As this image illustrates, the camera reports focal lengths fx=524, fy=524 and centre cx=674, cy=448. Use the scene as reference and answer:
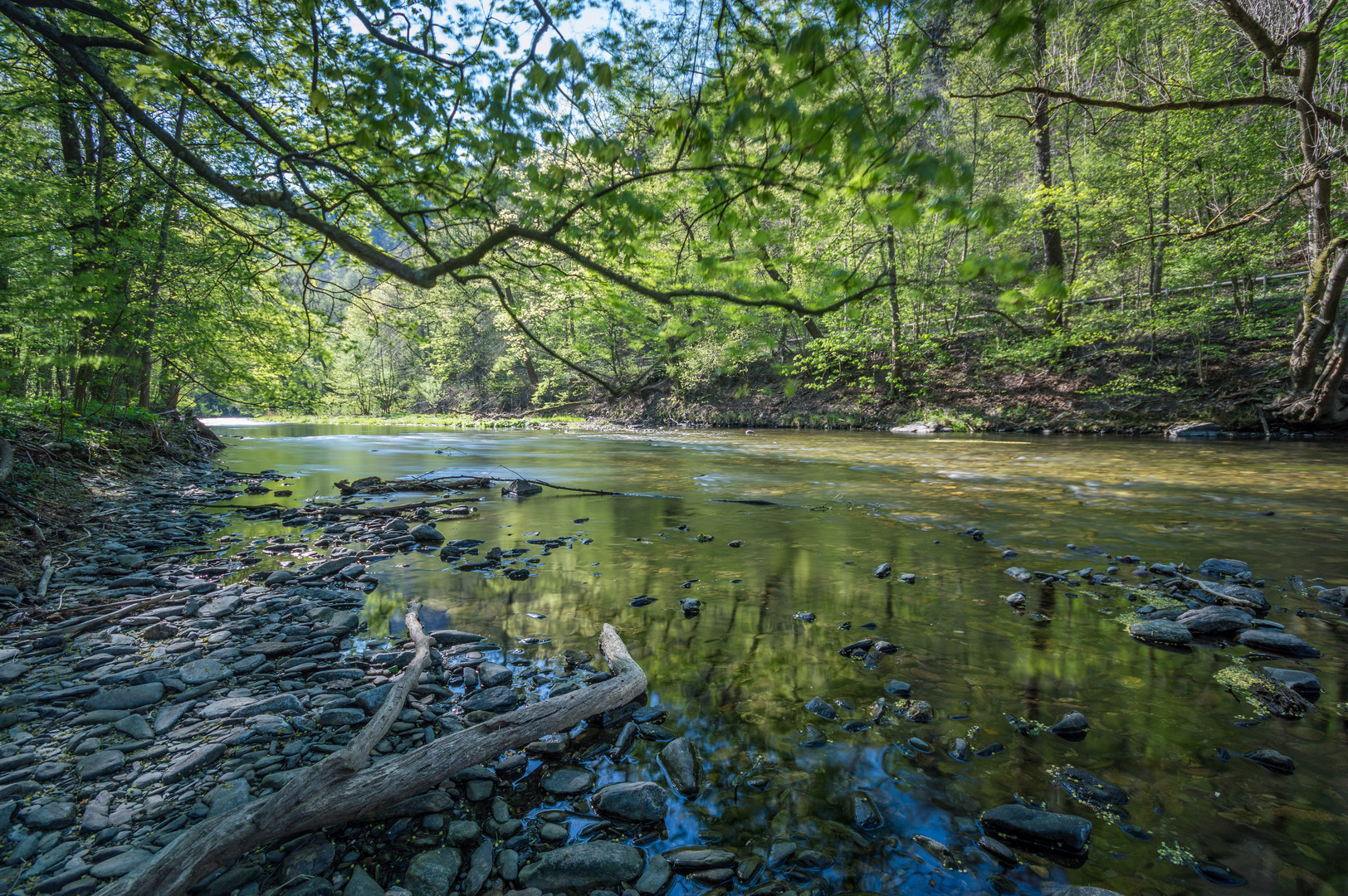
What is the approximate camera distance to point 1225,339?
20.3m

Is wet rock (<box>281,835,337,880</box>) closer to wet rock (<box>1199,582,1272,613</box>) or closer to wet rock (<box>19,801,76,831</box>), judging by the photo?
wet rock (<box>19,801,76,831</box>)

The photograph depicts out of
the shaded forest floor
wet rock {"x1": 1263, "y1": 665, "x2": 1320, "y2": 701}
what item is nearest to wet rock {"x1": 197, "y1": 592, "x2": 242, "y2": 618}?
the shaded forest floor

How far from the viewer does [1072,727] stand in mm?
2984

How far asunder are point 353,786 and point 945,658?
3.74 m

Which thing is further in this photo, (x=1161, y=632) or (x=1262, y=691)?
(x=1161, y=632)

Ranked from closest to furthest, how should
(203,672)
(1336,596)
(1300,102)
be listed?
(203,672) → (1336,596) → (1300,102)

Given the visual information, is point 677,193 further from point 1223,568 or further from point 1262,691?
point 1223,568

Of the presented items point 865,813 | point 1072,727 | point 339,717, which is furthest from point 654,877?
point 1072,727

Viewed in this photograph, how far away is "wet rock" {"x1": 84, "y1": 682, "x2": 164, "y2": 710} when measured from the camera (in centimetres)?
308

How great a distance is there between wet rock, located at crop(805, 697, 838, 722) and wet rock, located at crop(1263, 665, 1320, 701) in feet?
9.47

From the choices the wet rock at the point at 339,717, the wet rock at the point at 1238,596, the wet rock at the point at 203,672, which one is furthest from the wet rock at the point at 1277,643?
the wet rock at the point at 203,672

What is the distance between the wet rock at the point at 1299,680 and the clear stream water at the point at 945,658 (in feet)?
0.24

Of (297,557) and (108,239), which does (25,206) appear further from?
(297,557)

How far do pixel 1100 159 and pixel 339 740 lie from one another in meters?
28.3
